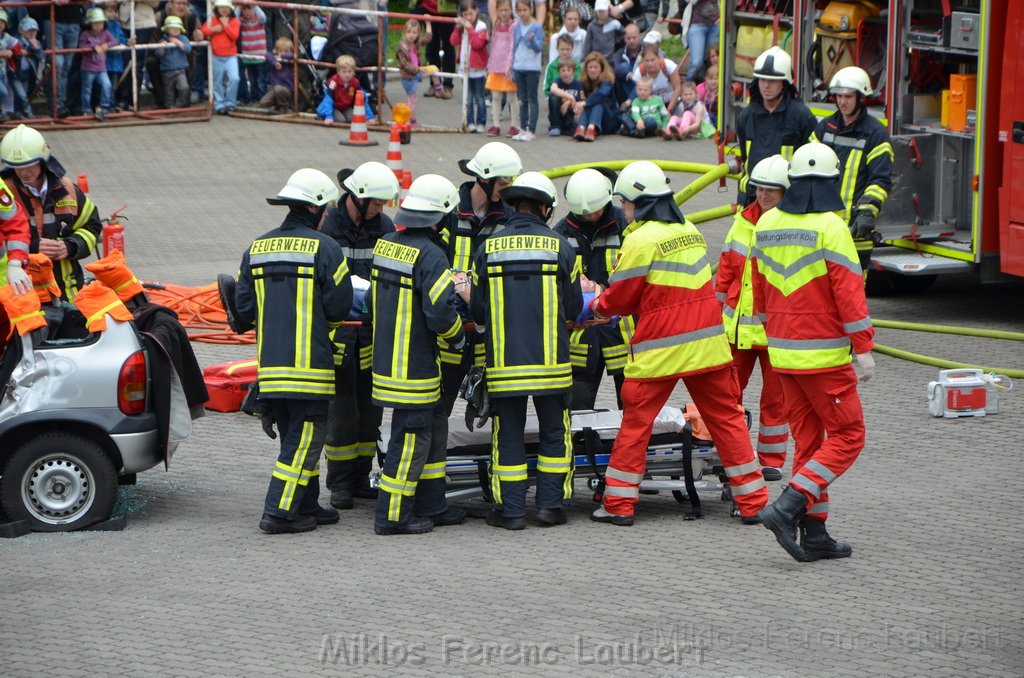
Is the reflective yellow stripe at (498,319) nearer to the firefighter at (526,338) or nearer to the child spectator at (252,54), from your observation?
the firefighter at (526,338)

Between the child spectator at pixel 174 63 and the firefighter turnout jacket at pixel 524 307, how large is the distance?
13511 mm

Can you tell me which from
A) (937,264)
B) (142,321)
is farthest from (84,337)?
(937,264)

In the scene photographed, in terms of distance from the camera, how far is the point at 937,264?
1166 cm

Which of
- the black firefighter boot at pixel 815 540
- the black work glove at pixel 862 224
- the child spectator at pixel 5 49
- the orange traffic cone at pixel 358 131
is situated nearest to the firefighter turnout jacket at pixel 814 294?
the black firefighter boot at pixel 815 540

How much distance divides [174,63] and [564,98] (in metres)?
5.21

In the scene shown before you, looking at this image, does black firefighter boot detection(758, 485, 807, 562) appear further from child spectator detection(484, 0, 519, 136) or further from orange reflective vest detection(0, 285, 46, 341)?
child spectator detection(484, 0, 519, 136)

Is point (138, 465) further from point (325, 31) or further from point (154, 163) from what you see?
point (325, 31)

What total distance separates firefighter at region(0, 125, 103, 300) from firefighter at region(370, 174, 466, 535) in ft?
6.99

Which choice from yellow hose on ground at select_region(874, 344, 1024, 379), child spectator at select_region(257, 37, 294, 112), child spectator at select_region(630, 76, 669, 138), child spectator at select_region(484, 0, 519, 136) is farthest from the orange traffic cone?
yellow hose on ground at select_region(874, 344, 1024, 379)

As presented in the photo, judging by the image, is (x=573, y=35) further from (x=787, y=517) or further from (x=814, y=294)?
(x=787, y=517)

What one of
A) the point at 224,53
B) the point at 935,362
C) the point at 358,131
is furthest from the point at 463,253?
the point at 224,53

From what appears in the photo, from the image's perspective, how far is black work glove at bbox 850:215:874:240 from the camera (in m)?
A: 9.95

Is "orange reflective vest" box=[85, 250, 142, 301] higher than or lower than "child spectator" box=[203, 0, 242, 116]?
lower

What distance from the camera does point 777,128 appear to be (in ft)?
34.4
